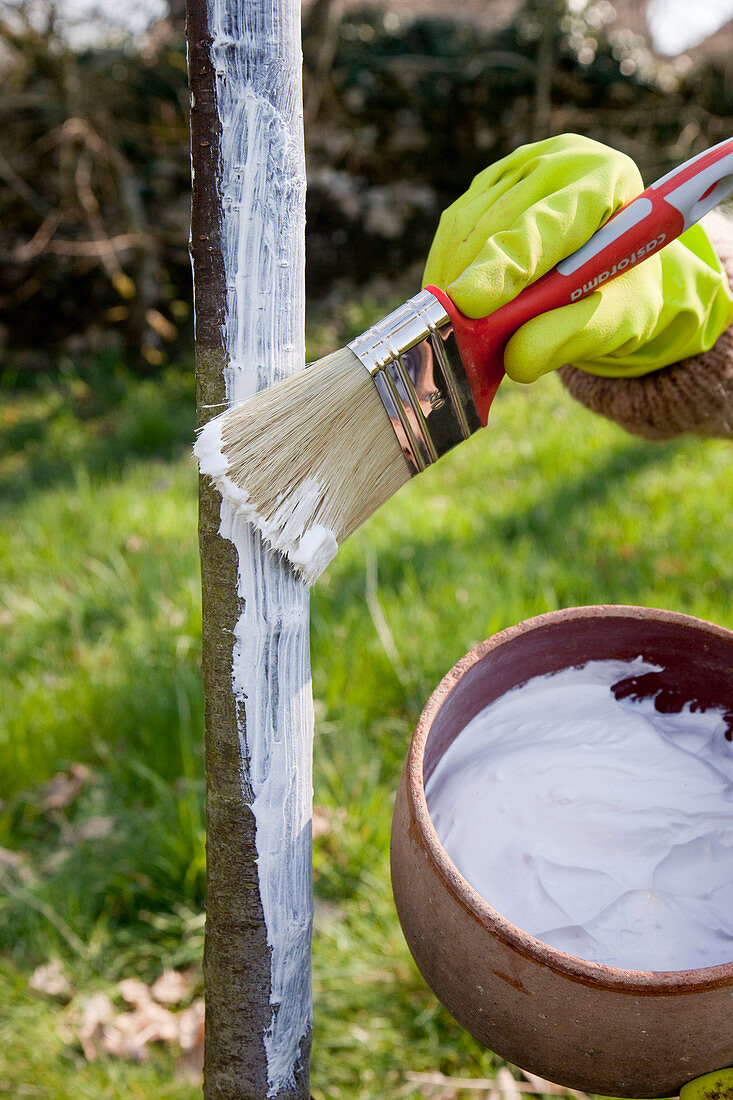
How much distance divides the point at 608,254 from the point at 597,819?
2.03ft

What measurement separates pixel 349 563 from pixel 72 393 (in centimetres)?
226

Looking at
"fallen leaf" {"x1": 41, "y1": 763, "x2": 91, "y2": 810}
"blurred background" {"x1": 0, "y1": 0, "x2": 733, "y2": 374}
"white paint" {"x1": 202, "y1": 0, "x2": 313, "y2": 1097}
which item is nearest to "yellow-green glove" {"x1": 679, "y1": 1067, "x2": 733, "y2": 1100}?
"white paint" {"x1": 202, "y1": 0, "x2": 313, "y2": 1097}

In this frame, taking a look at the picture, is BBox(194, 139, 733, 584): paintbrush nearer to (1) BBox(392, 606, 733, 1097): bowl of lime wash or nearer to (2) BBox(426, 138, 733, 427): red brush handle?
(2) BBox(426, 138, 733, 427): red brush handle

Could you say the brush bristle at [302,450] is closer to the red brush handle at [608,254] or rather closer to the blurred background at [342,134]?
the red brush handle at [608,254]

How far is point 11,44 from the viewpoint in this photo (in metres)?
3.62

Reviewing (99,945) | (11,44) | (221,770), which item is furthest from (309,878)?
(11,44)

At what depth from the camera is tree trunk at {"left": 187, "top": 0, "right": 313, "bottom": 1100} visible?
0.77 meters

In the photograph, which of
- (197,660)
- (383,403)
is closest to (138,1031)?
(197,660)

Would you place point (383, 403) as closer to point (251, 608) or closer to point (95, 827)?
point (251, 608)

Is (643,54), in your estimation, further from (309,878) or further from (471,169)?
(309,878)

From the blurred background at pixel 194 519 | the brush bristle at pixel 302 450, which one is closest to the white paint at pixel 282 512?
the brush bristle at pixel 302 450

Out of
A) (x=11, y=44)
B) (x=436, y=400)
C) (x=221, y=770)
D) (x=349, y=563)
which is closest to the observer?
(x=436, y=400)

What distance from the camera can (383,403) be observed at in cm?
77

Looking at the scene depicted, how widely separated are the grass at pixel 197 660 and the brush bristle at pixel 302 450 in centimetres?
110
